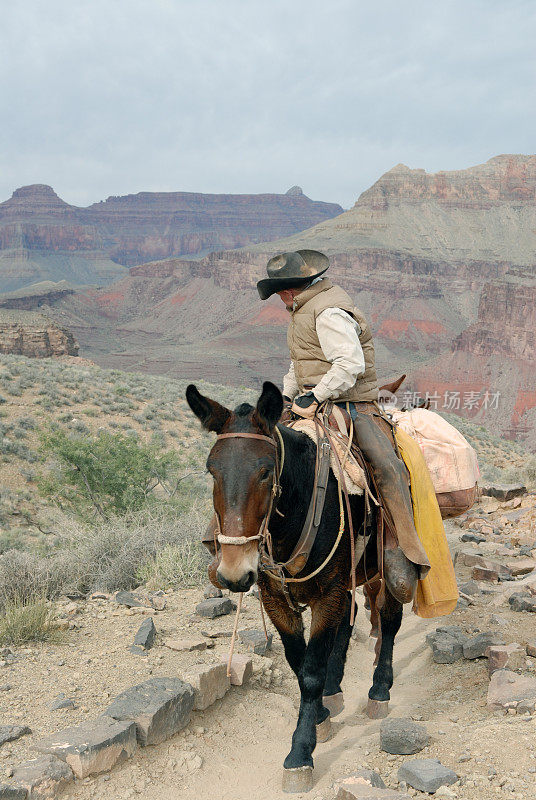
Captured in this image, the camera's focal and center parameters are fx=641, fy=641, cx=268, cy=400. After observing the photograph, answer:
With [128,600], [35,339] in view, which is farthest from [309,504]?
[35,339]

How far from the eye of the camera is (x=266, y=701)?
511 cm

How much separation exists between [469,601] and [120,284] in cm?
14514

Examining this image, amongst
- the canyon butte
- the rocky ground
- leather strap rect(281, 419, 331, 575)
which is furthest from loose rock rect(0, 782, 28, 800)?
the canyon butte

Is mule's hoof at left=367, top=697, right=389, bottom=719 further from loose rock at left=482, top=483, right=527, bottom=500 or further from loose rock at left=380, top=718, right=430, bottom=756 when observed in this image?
loose rock at left=482, top=483, right=527, bottom=500

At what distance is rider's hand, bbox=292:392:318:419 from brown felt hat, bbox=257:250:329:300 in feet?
2.55

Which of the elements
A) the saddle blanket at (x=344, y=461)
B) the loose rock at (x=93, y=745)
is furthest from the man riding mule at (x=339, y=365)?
the loose rock at (x=93, y=745)

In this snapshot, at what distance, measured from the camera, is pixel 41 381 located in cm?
2489

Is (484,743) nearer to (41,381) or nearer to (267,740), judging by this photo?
(267,740)

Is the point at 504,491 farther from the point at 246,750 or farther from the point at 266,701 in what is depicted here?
the point at 246,750

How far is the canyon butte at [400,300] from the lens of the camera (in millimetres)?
77500

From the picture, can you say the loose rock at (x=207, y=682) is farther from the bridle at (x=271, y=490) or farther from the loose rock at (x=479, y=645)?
the loose rock at (x=479, y=645)

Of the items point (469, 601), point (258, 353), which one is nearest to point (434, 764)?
point (469, 601)

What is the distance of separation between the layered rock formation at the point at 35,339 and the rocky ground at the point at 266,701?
179 ft

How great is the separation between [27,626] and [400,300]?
108650mm
